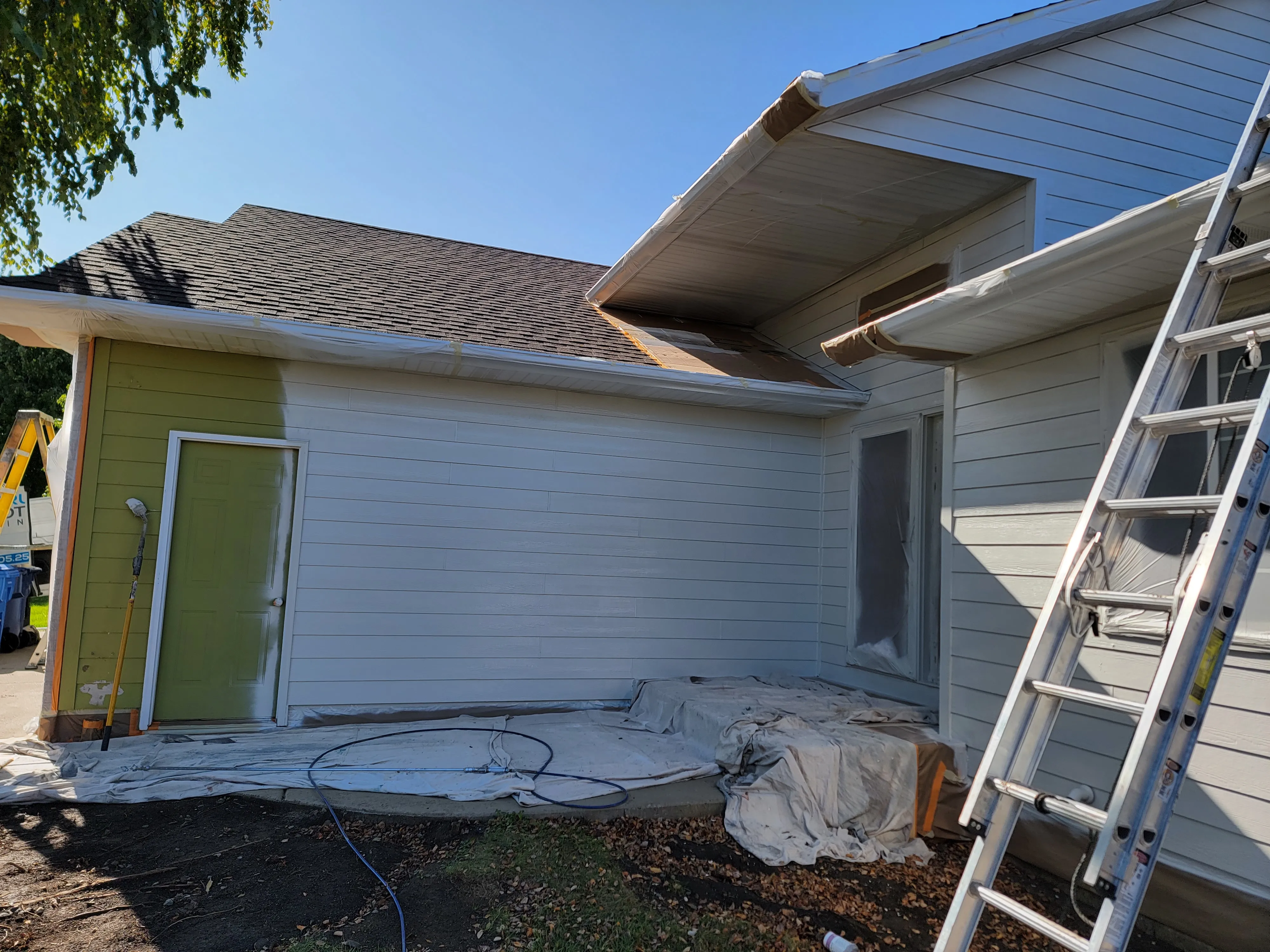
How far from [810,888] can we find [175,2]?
8193 mm

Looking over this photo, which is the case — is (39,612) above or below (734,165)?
below

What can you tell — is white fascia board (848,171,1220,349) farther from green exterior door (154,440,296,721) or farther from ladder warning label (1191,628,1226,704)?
green exterior door (154,440,296,721)

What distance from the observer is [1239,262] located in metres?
2.26

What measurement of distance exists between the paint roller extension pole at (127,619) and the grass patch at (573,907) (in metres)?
2.79

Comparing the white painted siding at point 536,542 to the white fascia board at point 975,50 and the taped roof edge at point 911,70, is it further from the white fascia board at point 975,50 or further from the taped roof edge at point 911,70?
the white fascia board at point 975,50

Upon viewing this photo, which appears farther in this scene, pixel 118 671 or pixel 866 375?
pixel 866 375

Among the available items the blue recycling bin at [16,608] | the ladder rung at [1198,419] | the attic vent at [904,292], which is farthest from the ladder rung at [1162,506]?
the blue recycling bin at [16,608]

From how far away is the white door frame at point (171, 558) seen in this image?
5219 millimetres

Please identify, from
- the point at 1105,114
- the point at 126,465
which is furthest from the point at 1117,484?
the point at 126,465

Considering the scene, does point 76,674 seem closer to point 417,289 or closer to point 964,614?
point 417,289

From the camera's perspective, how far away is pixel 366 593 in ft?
18.7

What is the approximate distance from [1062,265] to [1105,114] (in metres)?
2.89

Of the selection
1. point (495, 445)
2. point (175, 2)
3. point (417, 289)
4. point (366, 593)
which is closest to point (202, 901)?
point (366, 593)

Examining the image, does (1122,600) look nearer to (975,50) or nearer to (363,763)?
(363,763)
